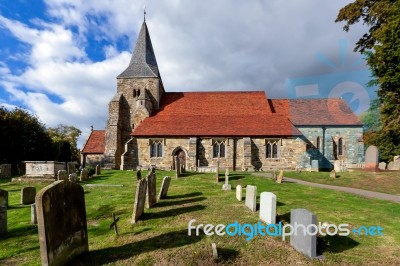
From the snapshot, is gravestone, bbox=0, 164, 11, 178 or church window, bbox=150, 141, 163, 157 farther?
church window, bbox=150, 141, 163, 157

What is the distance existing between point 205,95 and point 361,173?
17976 mm

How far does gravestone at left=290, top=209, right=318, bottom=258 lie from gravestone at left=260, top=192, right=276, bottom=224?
109 centimetres

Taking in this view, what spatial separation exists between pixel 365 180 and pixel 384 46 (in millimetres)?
9698

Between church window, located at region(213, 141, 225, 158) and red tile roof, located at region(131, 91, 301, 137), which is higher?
red tile roof, located at region(131, 91, 301, 137)

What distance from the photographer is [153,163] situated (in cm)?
2591

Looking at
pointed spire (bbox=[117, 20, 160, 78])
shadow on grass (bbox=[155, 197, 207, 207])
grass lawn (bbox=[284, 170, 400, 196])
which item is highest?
pointed spire (bbox=[117, 20, 160, 78])

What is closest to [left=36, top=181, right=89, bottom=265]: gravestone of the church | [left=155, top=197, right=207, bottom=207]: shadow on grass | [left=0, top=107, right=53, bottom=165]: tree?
[left=155, top=197, right=207, bottom=207]: shadow on grass

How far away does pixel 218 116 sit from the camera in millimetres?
27766

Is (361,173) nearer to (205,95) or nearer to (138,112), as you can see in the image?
(205,95)

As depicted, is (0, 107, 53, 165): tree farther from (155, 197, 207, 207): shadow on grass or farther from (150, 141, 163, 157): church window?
(155, 197, 207, 207): shadow on grass

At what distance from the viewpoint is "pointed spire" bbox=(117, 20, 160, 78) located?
30156 mm

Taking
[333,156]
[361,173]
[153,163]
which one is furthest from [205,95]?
[361,173]

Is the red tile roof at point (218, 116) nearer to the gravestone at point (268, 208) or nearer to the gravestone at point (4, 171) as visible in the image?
the gravestone at point (4, 171)

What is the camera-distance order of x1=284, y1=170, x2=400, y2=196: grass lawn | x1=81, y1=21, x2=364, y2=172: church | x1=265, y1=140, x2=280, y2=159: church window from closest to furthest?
x1=284, y1=170, x2=400, y2=196: grass lawn < x1=81, y1=21, x2=364, y2=172: church < x1=265, y1=140, x2=280, y2=159: church window
